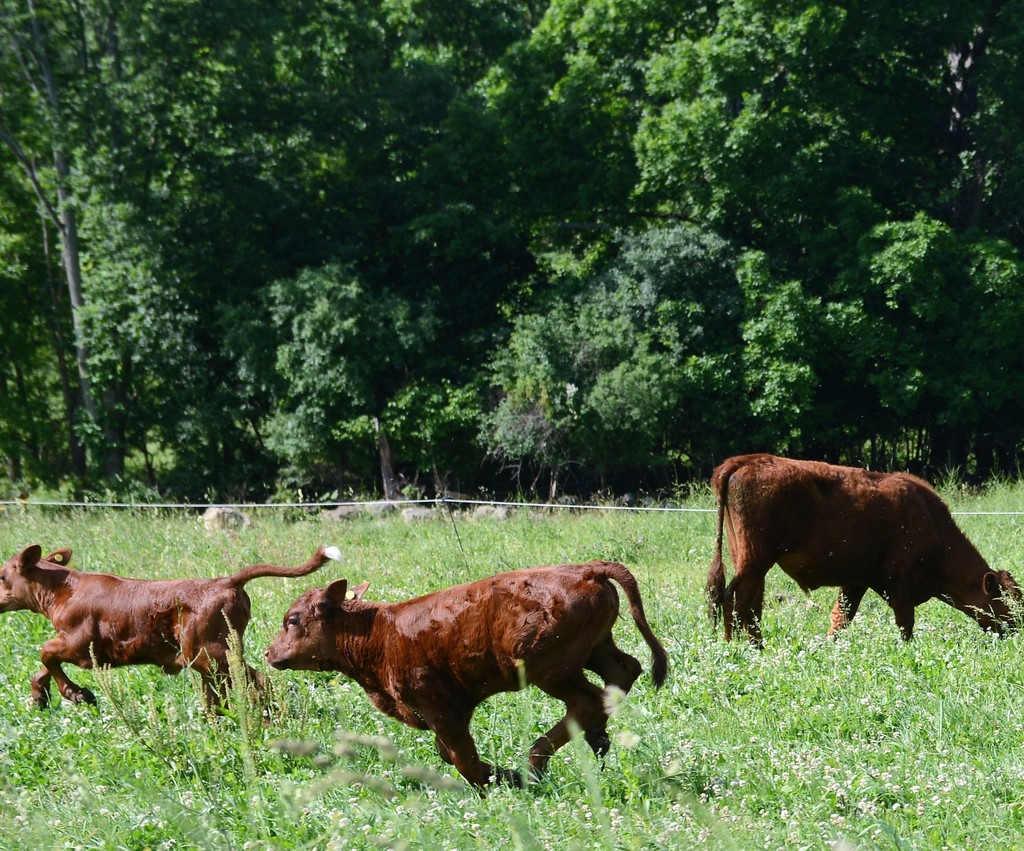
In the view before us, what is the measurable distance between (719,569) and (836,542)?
93 centimetres

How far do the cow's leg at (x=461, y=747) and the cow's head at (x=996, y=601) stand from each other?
427cm

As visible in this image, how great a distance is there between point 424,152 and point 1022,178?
13125mm

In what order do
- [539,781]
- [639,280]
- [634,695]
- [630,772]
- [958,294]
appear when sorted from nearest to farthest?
[630,772] < [539,781] < [634,695] < [958,294] < [639,280]

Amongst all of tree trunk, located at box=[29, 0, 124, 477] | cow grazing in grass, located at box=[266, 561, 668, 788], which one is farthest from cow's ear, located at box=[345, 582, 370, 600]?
tree trunk, located at box=[29, 0, 124, 477]

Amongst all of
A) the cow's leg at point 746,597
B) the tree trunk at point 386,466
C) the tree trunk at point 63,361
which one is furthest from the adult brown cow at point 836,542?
the tree trunk at point 63,361

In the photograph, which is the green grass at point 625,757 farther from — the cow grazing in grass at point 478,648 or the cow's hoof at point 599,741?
the cow grazing in grass at point 478,648

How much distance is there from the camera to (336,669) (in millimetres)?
6117

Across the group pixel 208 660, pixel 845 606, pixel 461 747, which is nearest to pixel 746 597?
pixel 845 606

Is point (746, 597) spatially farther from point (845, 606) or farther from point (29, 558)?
point (29, 558)

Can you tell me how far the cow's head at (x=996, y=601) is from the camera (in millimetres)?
8109

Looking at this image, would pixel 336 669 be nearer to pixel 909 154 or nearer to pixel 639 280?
pixel 639 280

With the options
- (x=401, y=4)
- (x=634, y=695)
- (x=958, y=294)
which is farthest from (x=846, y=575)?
(x=401, y=4)

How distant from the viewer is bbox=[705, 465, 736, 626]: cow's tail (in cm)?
830

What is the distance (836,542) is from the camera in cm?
841
